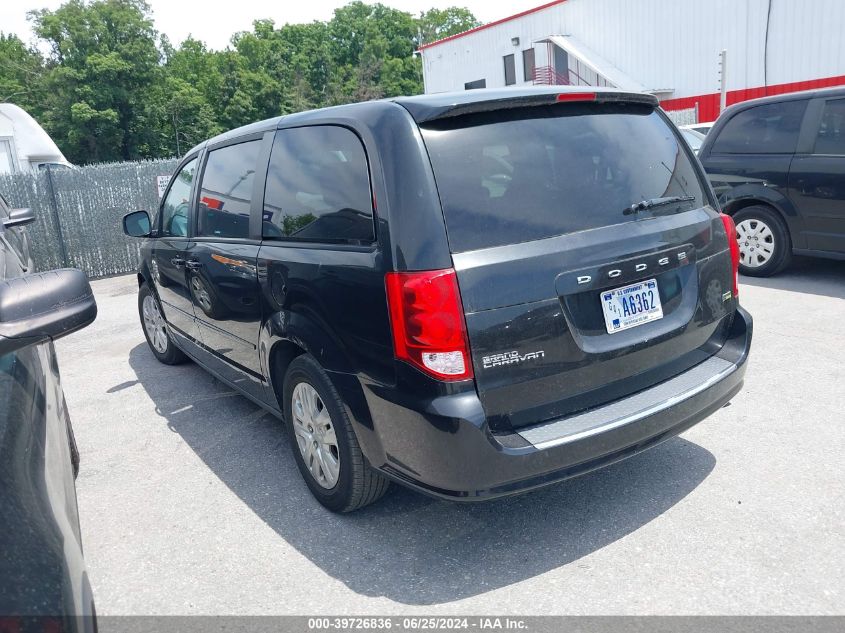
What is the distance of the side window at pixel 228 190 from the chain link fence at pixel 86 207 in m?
8.04

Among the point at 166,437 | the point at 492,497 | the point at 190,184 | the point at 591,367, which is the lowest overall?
the point at 166,437

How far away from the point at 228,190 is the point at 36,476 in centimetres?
262

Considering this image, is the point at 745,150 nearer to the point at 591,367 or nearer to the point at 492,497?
the point at 591,367

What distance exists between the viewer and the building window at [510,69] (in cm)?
3741

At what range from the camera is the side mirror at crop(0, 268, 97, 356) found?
68.9 inches

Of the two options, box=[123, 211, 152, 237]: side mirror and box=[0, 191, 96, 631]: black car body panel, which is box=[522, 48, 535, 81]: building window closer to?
box=[123, 211, 152, 237]: side mirror

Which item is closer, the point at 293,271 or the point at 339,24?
the point at 293,271

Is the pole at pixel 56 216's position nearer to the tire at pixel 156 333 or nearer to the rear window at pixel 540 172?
the tire at pixel 156 333

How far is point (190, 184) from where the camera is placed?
4.79 meters

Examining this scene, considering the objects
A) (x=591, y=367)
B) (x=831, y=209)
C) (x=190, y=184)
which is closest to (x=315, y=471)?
(x=591, y=367)

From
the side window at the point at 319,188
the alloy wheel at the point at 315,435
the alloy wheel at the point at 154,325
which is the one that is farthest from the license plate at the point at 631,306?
the alloy wheel at the point at 154,325

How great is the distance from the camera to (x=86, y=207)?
1153cm

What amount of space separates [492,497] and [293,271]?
136cm

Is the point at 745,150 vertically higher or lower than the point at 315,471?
higher
